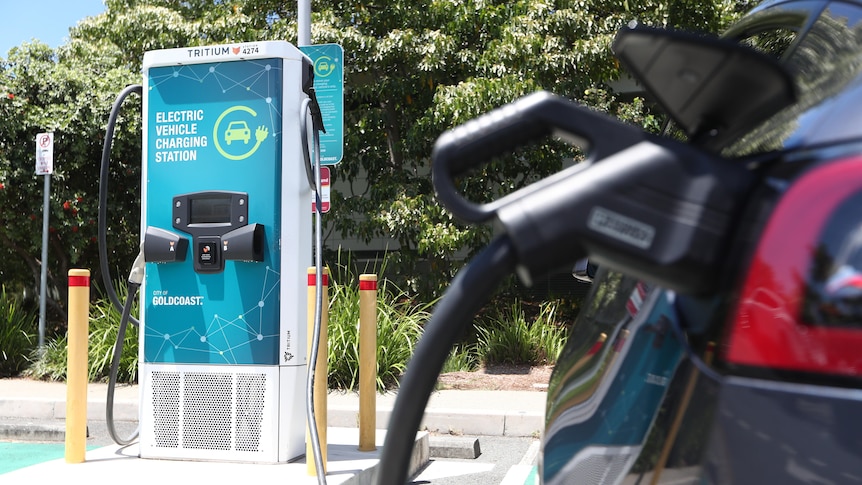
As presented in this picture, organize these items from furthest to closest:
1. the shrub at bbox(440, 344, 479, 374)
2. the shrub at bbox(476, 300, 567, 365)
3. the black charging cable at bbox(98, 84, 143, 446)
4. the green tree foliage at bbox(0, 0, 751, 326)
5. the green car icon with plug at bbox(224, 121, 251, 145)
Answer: the green tree foliage at bbox(0, 0, 751, 326) < the shrub at bbox(476, 300, 567, 365) < the shrub at bbox(440, 344, 479, 374) < the black charging cable at bbox(98, 84, 143, 446) < the green car icon with plug at bbox(224, 121, 251, 145)

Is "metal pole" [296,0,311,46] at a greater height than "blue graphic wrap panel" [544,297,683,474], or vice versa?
"metal pole" [296,0,311,46]

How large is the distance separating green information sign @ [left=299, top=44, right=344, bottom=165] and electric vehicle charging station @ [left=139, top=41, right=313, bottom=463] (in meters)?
2.77

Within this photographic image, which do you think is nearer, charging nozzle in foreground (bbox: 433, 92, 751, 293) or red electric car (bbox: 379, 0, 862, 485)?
red electric car (bbox: 379, 0, 862, 485)

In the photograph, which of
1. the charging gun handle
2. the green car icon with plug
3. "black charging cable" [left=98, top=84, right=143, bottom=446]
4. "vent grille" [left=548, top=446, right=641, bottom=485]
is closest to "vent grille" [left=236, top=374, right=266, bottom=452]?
"black charging cable" [left=98, top=84, right=143, bottom=446]

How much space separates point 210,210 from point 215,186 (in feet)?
0.45

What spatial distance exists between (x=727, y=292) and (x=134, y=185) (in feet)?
39.5

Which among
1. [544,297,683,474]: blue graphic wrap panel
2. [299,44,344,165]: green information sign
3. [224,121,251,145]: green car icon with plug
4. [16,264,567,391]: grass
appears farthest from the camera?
[16,264,567,391]: grass

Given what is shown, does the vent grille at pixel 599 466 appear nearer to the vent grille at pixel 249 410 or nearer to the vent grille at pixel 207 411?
the vent grille at pixel 249 410

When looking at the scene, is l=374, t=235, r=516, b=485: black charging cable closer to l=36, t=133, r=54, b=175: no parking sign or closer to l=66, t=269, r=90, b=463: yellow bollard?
l=66, t=269, r=90, b=463: yellow bollard

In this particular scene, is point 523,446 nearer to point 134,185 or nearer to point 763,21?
point 763,21

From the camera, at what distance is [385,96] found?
456 inches

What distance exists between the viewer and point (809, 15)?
1.19 m

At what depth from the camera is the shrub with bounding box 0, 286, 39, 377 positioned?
1006 centimetres

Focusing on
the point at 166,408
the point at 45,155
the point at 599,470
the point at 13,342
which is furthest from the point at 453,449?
the point at 13,342
